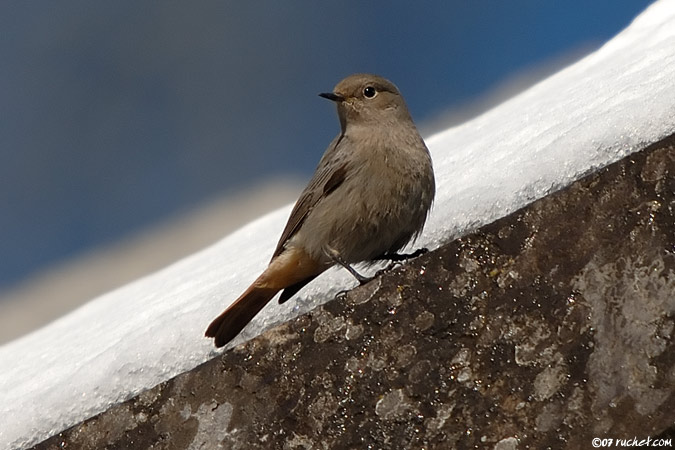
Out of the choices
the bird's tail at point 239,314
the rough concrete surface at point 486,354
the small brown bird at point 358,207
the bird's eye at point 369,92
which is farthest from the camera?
the bird's eye at point 369,92

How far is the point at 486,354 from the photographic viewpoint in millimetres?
2342

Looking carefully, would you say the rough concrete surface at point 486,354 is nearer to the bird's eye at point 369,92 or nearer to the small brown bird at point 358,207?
the small brown bird at point 358,207

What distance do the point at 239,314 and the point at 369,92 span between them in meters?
1.96

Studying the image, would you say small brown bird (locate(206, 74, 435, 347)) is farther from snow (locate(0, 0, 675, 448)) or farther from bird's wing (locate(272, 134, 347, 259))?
snow (locate(0, 0, 675, 448))

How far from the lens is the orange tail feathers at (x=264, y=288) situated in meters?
2.90

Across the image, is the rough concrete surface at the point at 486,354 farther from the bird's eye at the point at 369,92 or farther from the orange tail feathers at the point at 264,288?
the bird's eye at the point at 369,92

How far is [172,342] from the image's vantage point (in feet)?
9.46

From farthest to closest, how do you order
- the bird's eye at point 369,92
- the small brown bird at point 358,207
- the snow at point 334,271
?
the bird's eye at point 369,92, the small brown bird at point 358,207, the snow at point 334,271

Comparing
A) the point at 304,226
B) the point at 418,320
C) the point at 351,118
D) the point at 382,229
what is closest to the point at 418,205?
the point at 382,229

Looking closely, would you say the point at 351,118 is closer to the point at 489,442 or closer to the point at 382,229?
the point at 382,229

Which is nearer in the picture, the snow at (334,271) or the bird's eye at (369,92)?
the snow at (334,271)

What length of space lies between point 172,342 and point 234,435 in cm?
53

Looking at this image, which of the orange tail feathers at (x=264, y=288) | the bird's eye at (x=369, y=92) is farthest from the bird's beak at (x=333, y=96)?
the orange tail feathers at (x=264, y=288)

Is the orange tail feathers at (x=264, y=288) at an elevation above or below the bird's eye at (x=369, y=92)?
below
